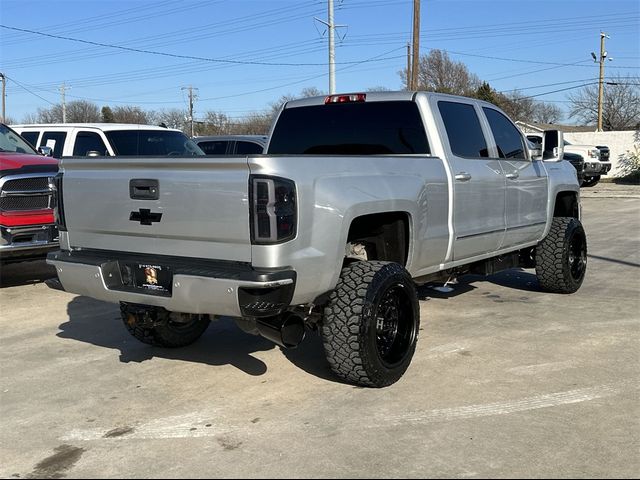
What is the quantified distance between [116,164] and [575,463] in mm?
3202

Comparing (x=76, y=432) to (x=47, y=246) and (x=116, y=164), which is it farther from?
(x=47, y=246)

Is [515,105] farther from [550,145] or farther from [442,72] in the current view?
[550,145]

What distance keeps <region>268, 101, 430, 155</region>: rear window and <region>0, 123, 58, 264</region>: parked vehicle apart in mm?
3286

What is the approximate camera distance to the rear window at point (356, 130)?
17.8 feet

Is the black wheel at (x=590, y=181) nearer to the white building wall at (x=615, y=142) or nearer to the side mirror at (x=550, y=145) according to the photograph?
the white building wall at (x=615, y=142)

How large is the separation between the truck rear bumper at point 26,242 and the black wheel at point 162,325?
2688 millimetres

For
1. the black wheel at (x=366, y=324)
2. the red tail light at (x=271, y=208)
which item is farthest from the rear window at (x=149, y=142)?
the red tail light at (x=271, y=208)

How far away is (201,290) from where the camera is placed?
12.6 ft

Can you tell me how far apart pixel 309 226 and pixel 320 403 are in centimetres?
120

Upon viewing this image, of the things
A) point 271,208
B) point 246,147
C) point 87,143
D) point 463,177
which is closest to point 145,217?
point 271,208

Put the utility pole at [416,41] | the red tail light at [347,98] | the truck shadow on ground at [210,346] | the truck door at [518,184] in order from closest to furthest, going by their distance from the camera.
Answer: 1. the truck shadow on ground at [210,346]
2. the red tail light at [347,98]
3. the truck door at [518,184]
4. the utility pole at [416,41]

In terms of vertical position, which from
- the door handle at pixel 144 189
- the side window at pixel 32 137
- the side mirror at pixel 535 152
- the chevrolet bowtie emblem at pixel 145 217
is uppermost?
the side window at pixel 32 137

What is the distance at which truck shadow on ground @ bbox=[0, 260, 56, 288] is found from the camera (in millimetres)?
8742

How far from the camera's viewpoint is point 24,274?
A: 9398mm
